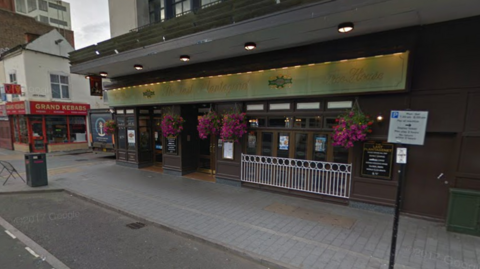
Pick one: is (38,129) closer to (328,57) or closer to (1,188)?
(1,188)

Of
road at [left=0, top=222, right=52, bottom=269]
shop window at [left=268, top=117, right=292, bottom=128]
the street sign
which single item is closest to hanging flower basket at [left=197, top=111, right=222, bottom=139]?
shop window at [left=268, top=117, right=292, bottom=128]

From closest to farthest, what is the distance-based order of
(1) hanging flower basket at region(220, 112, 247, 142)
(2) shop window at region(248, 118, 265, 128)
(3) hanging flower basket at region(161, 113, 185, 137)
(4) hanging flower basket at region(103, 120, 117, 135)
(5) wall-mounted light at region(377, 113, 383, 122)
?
(5) wall-mounted light at region(377, 113, 383, 122), (1) hanging flower basket at region(220, 112, 247, 142), (2) shop window at region(248, 118, 265, 128), (3) hanging flower basket at region(161, 113, 185, 137), (4) hanging flower basket at region(103, 120, 117, 135)

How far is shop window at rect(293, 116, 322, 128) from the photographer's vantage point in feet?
19.9

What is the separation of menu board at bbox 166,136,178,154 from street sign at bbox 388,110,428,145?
7.75 m

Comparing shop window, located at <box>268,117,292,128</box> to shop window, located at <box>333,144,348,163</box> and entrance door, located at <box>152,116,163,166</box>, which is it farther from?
entrance door, located at <box>152,116,163,166</box>

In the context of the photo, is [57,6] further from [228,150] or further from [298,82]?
[298,82]

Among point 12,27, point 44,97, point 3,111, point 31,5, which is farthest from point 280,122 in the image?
point 31,5

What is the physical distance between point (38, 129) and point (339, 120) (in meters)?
20.2

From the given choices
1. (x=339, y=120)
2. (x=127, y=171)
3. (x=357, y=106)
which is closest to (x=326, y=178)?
(x=339, y=120)

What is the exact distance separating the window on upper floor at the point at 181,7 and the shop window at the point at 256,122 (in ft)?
18.9

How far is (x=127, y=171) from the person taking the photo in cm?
996

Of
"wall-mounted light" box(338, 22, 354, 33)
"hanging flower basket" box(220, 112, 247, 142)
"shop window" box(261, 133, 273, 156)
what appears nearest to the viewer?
"wall-mounted light" box(338, 22, 354, 33)

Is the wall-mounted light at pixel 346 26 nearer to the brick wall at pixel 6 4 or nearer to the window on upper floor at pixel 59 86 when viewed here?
the window on upper floor at pixel 59 86

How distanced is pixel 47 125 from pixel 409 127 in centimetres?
2134
